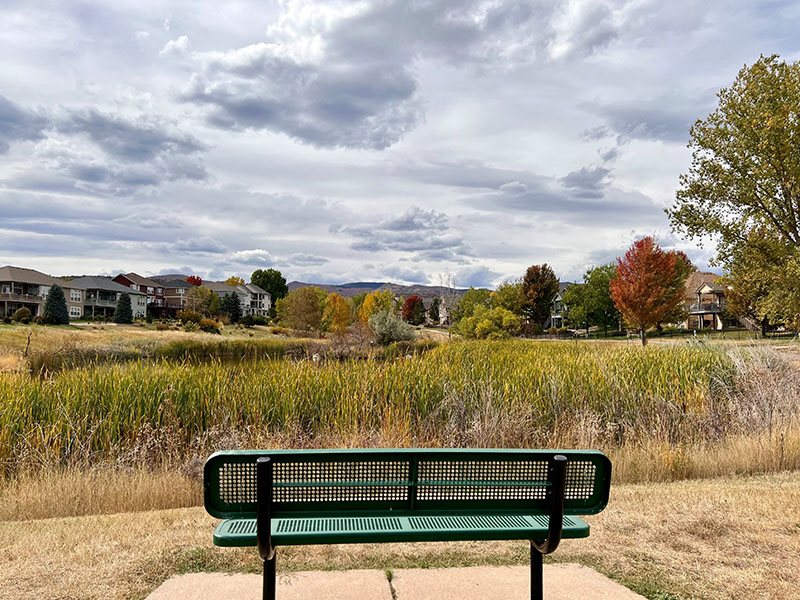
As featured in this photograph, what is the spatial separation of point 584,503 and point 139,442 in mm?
5801

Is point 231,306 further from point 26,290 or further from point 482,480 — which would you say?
point 482,480

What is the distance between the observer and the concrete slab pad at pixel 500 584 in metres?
3.30

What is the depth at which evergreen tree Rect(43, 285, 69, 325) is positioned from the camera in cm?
6036

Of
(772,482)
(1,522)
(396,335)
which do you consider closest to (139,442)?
(1,522)

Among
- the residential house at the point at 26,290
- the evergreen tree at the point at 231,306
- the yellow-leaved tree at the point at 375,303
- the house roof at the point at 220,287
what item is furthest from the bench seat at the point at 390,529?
the house roof at the point at 220,287

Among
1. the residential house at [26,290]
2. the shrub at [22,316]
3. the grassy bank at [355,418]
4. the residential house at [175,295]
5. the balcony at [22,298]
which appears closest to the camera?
the grassy bank at [355,418]

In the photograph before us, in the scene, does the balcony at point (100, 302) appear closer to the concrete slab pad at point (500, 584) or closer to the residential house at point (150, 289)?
the residential house at point (150, 289)

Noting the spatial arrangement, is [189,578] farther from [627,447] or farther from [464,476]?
[627,447]

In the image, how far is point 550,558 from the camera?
4.02m

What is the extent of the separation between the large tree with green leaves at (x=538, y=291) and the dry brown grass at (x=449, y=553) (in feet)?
201

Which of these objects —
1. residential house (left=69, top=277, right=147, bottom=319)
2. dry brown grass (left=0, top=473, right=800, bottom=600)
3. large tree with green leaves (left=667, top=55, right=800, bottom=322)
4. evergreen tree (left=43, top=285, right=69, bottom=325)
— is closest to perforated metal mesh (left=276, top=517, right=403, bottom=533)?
dry brown grass (left=0, top=473, right=800, bottom=600)

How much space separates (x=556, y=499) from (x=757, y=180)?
18.0 meters

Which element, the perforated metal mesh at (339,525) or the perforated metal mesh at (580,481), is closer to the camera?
the perforated metal mesh at (339,525)

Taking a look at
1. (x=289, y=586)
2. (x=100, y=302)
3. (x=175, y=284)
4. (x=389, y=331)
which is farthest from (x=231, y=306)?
(x=289, y=586)
